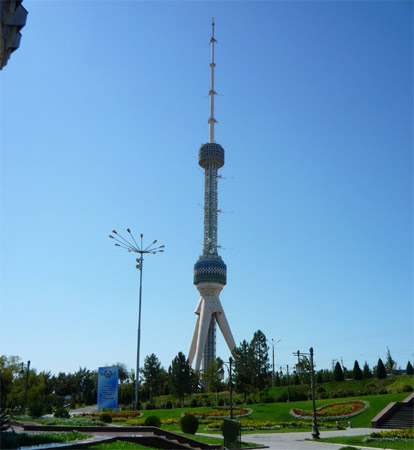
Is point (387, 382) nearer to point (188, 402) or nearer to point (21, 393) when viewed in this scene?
point (188, 402)

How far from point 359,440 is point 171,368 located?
31.9 meters

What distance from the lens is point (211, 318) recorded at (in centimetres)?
8112

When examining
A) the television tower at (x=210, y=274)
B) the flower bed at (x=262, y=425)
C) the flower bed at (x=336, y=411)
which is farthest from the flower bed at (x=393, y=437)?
the television tower at (x=210, y=274)

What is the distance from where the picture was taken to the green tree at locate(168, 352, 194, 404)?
49.7 metres

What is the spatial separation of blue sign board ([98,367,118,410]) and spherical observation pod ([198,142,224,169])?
180 ft

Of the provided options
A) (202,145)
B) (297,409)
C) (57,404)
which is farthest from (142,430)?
(202,145)

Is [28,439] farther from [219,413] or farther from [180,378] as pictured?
[180,378]

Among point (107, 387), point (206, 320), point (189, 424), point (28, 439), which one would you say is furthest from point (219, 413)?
point (206, 320)

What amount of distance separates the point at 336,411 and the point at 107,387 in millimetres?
16894

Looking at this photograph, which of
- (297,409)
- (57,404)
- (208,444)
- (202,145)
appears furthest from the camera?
(202,145)

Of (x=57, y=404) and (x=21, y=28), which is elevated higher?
(x=21, y=28)

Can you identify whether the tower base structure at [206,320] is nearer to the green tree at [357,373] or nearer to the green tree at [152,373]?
the green tree at [152,373]

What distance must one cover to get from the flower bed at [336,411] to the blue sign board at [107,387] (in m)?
13.8

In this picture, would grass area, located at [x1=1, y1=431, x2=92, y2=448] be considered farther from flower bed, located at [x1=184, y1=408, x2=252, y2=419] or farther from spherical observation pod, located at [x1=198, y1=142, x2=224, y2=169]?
spherical observation pod, located at [x1=198, y1=142, x2=224, y2=169]
